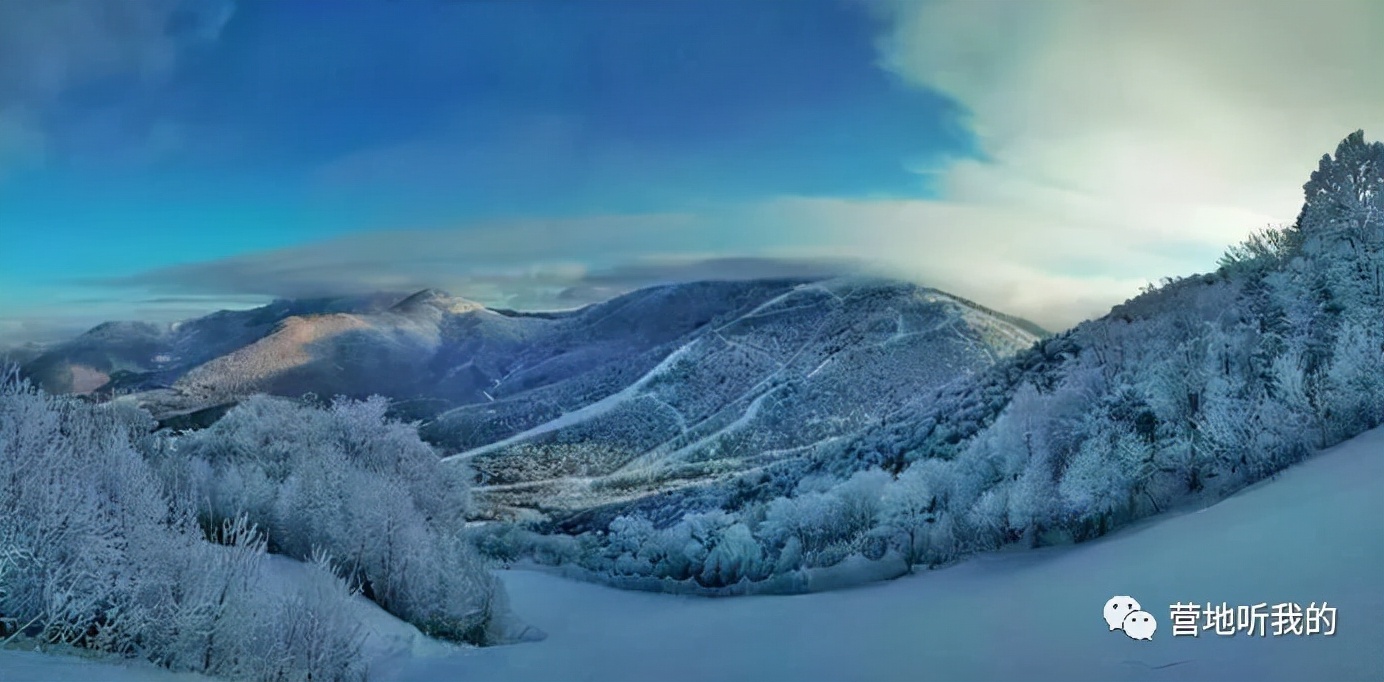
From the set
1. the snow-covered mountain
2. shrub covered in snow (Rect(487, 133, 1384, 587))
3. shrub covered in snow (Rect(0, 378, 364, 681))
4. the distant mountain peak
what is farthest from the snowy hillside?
shrub covered in snow (Rect(0, 378, 364, 681))

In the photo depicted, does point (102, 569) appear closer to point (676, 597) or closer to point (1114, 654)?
point (676, 597)

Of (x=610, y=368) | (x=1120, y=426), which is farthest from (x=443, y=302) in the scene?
(x=1120, y=426)

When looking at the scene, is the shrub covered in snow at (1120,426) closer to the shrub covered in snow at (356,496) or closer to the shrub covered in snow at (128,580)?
the shrub covered in snow at (356,496)

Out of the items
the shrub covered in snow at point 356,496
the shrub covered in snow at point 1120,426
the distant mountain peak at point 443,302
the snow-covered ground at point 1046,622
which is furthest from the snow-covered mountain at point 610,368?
the snow-covered ground at point 1046,622

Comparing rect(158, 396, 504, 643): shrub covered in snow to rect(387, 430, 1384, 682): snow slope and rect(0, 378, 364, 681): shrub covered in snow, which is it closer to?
rect(387, 430, 1384, 682): snow slope

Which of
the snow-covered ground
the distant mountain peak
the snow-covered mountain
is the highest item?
the distant mountain peak

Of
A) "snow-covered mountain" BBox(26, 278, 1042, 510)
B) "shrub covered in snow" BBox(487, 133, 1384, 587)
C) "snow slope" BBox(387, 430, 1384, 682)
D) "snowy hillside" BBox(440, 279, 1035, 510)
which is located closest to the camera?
"snow slope" BBox(387, 430, 1384, 682)

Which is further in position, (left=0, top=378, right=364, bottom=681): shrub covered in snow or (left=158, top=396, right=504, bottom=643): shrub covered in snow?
(left=158, top=396, right=504, bottom=643): shrub covered in snow

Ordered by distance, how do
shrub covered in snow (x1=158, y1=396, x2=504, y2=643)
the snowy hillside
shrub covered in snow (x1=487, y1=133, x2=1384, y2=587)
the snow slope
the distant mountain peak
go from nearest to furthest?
the snow slope
shrub covered in snow (x1=487, y1=133, x2=1384, y2=587)
shrub covered in snow (x1=158, y1=396, x2=504, y2=643)
the distant mountain peak
the snowy hillside
